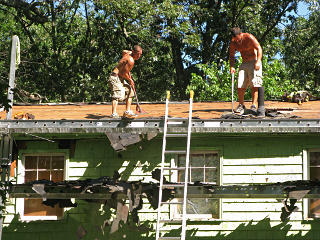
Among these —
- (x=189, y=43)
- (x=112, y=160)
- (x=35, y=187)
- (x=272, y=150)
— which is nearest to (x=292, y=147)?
(x=272, y=150)

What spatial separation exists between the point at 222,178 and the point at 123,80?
2984 mm

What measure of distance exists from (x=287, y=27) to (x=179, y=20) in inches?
223

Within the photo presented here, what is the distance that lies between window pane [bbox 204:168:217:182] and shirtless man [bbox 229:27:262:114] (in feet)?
6.29

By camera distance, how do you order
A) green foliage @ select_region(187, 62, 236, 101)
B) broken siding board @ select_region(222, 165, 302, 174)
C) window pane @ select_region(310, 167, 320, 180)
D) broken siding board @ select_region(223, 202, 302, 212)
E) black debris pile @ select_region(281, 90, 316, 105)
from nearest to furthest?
broken siding board @ select_region(223, 202, 302, 212), broken siding board @ select_region(222, 165, 302, 174), window pane @ select_region(310, 167, 320, 180), black debris pile @ select_region(281, 90, 316, 105), green foliage @ select_region(187, 62, 236, 101)

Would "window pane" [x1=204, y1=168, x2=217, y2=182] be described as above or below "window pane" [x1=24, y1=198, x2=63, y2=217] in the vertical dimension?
above

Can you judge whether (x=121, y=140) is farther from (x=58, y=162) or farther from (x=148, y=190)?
(x=148, y=190)

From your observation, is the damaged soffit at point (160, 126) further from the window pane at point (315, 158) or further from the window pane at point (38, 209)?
the window pane at point (38, 209)

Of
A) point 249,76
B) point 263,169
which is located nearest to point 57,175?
point 263,169

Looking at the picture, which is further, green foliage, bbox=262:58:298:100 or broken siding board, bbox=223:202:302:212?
green foliage, bbox=262:58:298:100

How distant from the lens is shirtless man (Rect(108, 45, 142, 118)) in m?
→ 12.5

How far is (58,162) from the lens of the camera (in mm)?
14078

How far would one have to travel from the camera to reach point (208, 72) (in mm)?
25516

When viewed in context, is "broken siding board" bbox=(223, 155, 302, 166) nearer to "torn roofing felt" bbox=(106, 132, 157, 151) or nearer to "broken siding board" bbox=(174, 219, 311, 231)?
"broken siding board" bbox=(174, 219, 311, 231)

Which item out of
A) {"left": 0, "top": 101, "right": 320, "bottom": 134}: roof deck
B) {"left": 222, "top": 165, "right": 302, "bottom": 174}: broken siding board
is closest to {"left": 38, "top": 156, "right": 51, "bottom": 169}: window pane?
{"left": 0, "top": 101, "right": 320, "bottom": 134}: roof deck
